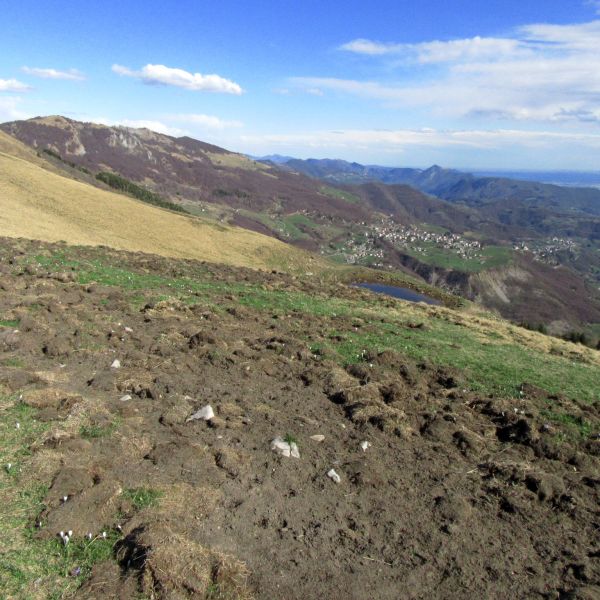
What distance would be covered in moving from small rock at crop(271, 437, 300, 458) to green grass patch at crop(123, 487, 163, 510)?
9.33ft

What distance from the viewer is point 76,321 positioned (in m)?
16.2

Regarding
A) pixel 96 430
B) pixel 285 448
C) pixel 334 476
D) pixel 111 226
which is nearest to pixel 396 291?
pixel 111 226

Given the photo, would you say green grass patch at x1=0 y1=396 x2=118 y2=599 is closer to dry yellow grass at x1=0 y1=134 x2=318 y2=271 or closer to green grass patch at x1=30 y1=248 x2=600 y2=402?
green grass patch at x1=30 y1=248 x2=600 y2=402

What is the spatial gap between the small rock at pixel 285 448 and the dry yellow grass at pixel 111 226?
40.5 metres

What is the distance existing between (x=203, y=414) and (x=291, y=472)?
2859mm

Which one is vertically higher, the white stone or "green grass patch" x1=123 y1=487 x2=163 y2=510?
"green grass patch" x1=123 y1=487 x2=163 y2=510

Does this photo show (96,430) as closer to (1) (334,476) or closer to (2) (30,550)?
(2) (30,550)

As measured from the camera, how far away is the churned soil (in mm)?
7180

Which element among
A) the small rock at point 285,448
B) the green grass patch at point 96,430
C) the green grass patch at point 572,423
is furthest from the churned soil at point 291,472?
the green grass patch at point 572,423

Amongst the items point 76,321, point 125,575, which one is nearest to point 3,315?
point 76,321

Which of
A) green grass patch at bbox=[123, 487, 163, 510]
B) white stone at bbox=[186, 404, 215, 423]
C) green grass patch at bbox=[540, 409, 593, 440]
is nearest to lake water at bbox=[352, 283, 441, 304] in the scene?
green grass patch at bbox=[540, 409, 593, 440]

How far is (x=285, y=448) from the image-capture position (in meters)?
10.4

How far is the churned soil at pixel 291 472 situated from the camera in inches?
283

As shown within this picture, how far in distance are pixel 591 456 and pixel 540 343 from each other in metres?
18.3
